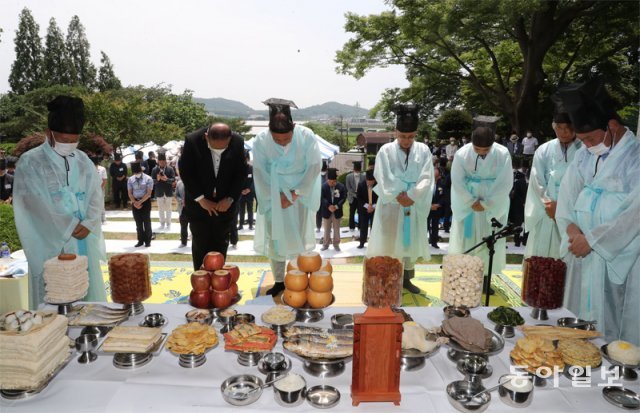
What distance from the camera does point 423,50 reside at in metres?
21.6

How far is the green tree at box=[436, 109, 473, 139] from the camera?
31.7m

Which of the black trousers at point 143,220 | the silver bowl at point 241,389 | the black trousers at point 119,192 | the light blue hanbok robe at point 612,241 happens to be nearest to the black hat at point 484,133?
the light blue hanbok robe at point 612,241

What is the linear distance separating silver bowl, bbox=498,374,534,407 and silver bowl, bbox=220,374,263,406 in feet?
3.66

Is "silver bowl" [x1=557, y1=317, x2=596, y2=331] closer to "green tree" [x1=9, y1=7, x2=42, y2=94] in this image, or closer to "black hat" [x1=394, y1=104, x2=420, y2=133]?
"black hat" [x1=394, y1=104, x2=420, y2=133]

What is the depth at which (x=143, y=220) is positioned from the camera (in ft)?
28.4

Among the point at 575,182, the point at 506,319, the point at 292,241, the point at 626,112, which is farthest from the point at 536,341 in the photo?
the point at 626,112

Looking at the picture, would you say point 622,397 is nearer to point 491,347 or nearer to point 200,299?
point 491,347

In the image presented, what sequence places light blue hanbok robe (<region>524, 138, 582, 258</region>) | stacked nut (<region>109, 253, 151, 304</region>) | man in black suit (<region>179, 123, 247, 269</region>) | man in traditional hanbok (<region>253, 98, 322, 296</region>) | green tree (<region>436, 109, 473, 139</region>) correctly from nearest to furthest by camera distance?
1. stacked nut (<region>109, 253, 151, 304</region>)
2. man in black suit (<region>179, 123, 247, 269</region>)
3. man in traditional hanbok (<region>253, 98, 322, 296</region>)
4. light blue hanbok robe (<region>524, 138, 582, 258</region>)
5. green tree (<region>436, 109, 473, 139</region>)

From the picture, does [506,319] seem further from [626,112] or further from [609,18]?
[626,112]

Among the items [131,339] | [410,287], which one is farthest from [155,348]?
[410,287]

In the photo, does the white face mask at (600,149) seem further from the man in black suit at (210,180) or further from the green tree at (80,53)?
the green tree at (80,53)

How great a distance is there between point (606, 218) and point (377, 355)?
7.58 feet

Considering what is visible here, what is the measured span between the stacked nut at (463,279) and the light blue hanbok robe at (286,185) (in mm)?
2631

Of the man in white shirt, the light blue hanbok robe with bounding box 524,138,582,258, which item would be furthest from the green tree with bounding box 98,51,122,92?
the light blue hanbok robe with bounding box 524,138,582,258
